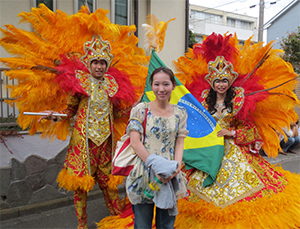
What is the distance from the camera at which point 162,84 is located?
2039 mm

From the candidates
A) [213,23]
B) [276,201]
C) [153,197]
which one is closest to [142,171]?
[153,197]

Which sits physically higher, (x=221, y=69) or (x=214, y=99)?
(x=221, y=69)

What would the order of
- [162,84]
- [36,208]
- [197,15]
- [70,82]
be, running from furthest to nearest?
[197,15] < [36,208] < [70,82] < [162,84]

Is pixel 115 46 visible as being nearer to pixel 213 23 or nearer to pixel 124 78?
pixel 124 78

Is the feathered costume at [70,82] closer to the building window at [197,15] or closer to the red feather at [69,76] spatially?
the red feather at [69,76]

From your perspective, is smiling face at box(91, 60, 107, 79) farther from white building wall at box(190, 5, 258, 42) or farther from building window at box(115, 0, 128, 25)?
white building wall at box(190, 5, 258, 42)

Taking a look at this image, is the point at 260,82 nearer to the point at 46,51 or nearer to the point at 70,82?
Result: the point at 70,82

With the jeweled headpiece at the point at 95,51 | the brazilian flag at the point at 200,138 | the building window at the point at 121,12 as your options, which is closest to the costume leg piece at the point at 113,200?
the brazilian flag at the point at 200,138

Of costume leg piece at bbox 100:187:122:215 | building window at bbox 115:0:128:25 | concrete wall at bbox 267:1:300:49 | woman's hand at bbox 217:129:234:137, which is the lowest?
costume leg piece at bbox 100:187:122:215

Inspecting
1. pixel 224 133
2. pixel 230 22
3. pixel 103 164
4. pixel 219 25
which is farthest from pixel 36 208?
pixel 230 22

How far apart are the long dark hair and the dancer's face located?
4.54ft

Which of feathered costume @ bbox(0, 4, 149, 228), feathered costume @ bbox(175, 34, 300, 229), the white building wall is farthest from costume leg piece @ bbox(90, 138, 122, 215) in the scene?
the white building wall

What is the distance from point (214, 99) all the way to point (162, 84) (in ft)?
4.91

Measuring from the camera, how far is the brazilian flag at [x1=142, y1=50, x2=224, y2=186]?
3.05m
